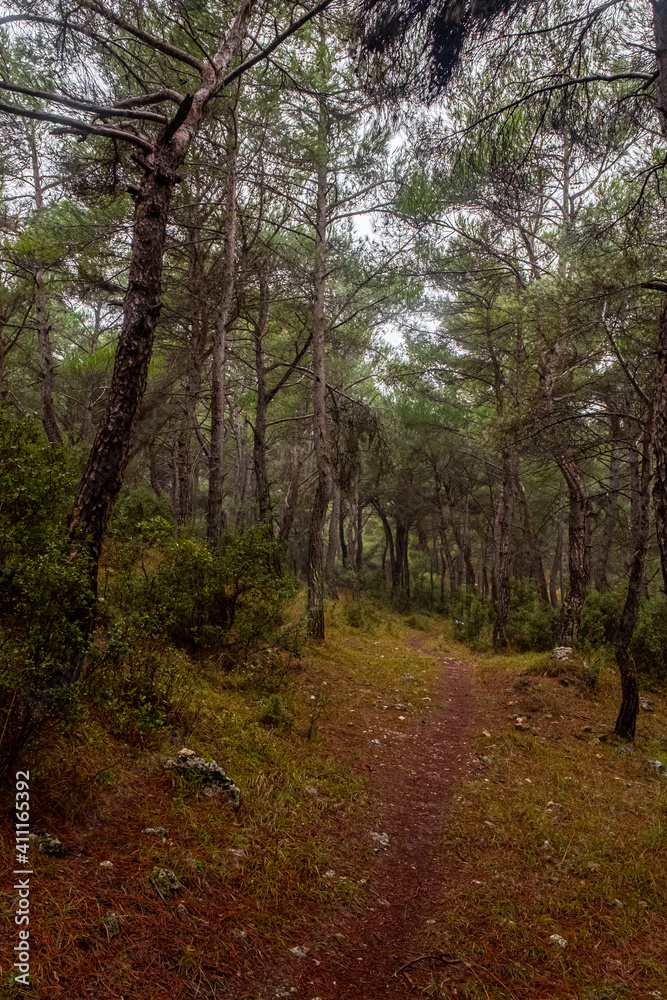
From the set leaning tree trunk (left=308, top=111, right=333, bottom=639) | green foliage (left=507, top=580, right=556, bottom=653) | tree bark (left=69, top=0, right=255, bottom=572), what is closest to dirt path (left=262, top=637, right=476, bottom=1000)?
tree bark (left=69, top=0, right=255, bottom=572)

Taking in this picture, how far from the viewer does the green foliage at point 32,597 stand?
2.63m

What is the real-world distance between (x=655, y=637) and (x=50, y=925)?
963 cm

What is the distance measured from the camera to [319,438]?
10141mm

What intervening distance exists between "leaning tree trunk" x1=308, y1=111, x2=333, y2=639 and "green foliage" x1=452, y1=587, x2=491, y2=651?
18.1ft

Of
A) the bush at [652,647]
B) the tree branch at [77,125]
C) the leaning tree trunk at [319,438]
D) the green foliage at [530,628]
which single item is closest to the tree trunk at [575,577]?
the bush at [652,647]

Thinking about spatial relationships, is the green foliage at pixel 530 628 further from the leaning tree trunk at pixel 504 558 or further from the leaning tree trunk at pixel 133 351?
the leaning tree trunk at pixel 133 351

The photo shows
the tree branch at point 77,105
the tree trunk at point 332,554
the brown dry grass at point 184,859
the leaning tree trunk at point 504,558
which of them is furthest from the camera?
the tree trunk at point 332,554

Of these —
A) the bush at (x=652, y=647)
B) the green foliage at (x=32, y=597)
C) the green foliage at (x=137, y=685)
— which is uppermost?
the green foliage at (x=32, y=597)

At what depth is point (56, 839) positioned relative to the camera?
2562mm

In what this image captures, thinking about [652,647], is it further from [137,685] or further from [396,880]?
[137,685]

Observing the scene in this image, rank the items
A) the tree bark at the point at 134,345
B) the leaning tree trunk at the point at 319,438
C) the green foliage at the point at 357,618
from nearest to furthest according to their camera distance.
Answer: the tree bark at the point at 134,345, the leaning tree trunk at the point at 319,438, the green foliage at the point at 357,618

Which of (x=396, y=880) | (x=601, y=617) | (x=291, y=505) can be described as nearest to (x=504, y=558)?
(x=601, y=617)

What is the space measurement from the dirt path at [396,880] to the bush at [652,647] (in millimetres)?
4627

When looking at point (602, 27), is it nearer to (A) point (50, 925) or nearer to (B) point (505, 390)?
(A) point (50, 925)
